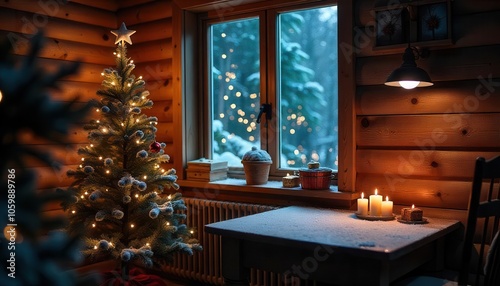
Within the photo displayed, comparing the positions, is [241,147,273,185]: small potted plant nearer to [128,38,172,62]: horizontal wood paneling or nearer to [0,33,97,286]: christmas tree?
[128,38,172,62]: horizontal wood paneling

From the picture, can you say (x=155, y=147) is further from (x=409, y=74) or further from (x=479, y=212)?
(x=479, y=212)

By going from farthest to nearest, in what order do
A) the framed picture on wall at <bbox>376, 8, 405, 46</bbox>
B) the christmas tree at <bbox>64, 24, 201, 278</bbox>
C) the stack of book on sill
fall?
the stack of book on sill → the christmas tree at <bbox>64, 24, 201, 278</bbox> → the framed picture on wall at <bbox>376, 8, 405, 46</bbox>

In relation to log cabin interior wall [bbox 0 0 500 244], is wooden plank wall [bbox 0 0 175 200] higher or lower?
higher

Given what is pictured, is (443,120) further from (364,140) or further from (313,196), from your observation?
(313,196)

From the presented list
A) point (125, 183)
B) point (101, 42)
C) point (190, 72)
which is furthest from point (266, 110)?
point (101, 42)

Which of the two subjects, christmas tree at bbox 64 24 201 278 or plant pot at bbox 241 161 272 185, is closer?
christmas tree at bbox 64 24 201 278

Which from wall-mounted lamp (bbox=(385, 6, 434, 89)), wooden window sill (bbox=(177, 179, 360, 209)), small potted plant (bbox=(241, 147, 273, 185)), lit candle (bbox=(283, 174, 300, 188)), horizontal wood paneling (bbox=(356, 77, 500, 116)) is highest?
wall-mounted lamp (bbox=(385, 6, 434, 89))

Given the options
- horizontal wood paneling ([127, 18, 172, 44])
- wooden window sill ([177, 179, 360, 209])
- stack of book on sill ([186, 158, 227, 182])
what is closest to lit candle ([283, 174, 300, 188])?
wooden window sill ([177, 179, 360, 209])

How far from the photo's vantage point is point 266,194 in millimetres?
3213

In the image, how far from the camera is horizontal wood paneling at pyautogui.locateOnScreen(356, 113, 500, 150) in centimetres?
237

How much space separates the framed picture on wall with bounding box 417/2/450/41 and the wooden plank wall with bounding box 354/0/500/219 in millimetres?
70

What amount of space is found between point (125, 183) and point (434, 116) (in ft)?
5.99

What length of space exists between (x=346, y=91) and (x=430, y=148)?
0.58 meters

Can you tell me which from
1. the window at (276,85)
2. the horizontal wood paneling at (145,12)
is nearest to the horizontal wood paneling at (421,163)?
the window at (276,85)
